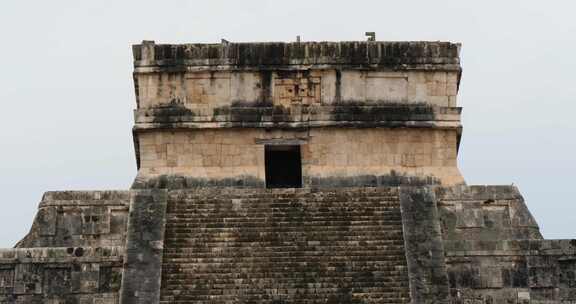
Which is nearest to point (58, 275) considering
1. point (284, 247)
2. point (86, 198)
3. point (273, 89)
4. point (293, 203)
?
point (86, 198)

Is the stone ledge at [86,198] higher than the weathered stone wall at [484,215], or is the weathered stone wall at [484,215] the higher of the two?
the stone ledge at [86,198]

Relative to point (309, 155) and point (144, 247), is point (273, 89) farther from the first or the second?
point (144, 247)

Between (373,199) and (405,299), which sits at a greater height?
(373,199)

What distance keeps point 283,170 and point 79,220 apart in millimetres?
4725

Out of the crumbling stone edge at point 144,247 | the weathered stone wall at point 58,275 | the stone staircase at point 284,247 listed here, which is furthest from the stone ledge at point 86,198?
the weathered stone wall at point 58,275

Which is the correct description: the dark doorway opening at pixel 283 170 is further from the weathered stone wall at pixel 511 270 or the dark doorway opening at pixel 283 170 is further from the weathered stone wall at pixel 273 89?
the weathered stone wall at pixel 511 270

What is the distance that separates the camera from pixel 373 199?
62.0 ft

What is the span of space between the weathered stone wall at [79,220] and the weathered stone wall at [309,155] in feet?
4.41

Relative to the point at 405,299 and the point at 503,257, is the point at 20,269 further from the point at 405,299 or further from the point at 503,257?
the point at 503,257

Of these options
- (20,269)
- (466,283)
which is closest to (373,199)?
(466,283)

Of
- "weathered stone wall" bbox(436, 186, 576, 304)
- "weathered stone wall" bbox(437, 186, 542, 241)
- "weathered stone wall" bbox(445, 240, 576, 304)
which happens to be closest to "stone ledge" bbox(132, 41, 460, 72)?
"weathered stone wall" bbox(437, 186, 542, 241)

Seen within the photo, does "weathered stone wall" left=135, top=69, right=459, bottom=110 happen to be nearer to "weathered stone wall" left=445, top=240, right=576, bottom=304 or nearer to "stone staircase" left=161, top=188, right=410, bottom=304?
"stone staircase" left=161, top=188, right=410, bottom=304

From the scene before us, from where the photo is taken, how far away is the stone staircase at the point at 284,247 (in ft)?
55.8

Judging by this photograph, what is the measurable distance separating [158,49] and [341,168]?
385 cm
